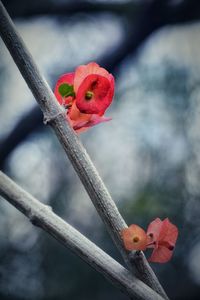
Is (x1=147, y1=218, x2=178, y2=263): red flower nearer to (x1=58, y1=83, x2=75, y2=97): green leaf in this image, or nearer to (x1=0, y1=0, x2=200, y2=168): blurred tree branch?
(x1=58, y1=83, x2=75, y2=97): green leaf

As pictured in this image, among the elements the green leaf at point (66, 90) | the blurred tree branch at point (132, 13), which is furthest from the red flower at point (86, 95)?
the blurred tree branch at point (132, 13)

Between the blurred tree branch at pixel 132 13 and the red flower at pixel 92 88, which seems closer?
the red flower at pixel 92 88

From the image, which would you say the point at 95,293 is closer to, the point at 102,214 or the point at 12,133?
the point at 12,133

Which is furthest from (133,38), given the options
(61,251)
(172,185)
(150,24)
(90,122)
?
(90,122)

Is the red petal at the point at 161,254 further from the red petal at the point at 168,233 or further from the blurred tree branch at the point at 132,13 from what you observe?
the blurred tree branch at the point at 132,13

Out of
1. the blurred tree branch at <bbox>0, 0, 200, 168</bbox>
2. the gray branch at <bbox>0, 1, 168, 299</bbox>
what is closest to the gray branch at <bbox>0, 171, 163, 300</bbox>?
the gray branch at <bbox>0, 1, 168, 299</bbox>
